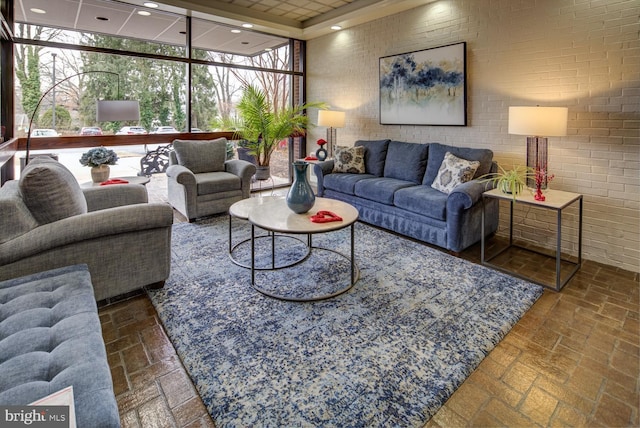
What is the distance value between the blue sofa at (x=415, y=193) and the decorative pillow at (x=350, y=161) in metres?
0.07

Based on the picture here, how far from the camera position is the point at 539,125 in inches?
116

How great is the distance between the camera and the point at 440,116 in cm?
440

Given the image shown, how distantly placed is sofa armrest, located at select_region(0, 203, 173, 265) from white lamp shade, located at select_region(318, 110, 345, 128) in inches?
136

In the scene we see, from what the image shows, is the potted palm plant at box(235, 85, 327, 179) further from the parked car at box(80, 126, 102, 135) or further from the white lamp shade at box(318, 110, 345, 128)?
the parked car at box(80, 126, 102, 135)

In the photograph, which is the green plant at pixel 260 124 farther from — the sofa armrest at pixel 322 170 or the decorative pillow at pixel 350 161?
the decorative pillow at pixel 350 161

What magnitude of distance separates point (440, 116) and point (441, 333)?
3.04 m

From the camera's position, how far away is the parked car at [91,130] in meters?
4.53

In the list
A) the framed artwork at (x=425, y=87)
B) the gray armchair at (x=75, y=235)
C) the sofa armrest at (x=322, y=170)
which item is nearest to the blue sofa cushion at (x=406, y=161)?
the framed artwork at (x=425, y=87)

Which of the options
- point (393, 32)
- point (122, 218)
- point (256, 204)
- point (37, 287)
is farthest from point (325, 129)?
point (37, 287)

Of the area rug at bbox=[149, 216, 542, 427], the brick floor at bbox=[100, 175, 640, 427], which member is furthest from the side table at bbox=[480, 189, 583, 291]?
the brick floor at bbox=[100, 175, 640, 427]

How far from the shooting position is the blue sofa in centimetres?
335

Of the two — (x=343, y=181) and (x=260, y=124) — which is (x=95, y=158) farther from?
(x=343, y=181)

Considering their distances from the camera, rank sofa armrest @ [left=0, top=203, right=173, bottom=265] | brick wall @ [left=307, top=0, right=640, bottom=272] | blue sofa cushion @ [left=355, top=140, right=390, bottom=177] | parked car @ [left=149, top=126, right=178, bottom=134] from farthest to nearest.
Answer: parked car @ [left=149, top=126, right=178, bottom=134], blue sofa cushion @ [left=355, top=140, right=390, bottom=177], brick wall @ [left=307, top=0, right=640, bottom=272], sofa armrest @ [left=0, top=203, right=173, bottom=265]

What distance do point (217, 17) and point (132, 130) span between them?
78.1 inches
